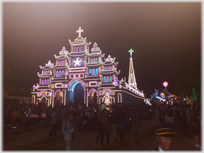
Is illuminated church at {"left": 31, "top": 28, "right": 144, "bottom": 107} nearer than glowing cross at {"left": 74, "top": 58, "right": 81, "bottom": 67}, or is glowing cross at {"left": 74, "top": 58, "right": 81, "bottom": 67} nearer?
illuminated church at {"left": 31, "top": 28, "right": 144, "bottom": 107}

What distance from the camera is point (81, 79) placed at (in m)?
41.2

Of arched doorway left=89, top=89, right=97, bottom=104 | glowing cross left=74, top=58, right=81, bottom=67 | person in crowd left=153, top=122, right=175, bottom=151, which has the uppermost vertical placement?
glowing cross left=74, top=58, right=81, bottom=67

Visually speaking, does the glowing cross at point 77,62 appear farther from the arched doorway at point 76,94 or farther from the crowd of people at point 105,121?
the crowd of people at point 105,121

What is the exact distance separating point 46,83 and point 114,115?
37252mm

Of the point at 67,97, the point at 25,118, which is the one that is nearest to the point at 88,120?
the point at 25,118

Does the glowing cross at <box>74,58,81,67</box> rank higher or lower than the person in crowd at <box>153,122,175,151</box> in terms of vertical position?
higher

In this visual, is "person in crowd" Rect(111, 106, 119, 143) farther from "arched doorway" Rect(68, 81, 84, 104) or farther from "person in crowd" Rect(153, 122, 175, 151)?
Answer: "arched doorway" Rect(68, 81, 84, 104)

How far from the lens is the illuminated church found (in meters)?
39.0

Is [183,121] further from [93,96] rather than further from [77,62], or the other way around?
Answer: [77,62]

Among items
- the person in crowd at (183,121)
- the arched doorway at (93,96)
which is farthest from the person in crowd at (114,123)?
the arched doorway at (93,96)

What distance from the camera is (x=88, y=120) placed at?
14.5 meters

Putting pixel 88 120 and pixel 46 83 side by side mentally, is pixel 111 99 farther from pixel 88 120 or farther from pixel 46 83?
pixel 88 120

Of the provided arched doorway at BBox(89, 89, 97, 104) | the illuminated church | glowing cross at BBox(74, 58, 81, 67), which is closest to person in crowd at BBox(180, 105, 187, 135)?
the illuminated church

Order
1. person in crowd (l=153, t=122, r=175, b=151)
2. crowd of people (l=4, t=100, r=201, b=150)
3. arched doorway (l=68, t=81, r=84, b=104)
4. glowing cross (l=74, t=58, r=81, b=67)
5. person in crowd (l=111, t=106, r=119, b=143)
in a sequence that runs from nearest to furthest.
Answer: person in crowd (l=153, t=122, r=175, b=151) → crowd of people (l=4, t=100, r=201, b=150) → person in crowd (l=111, t=106, r=119, b=143) → arched doorway (l=68, t=81, r=84, b=104) → glowing cross (l=74, t=58, r=81, b=67)
